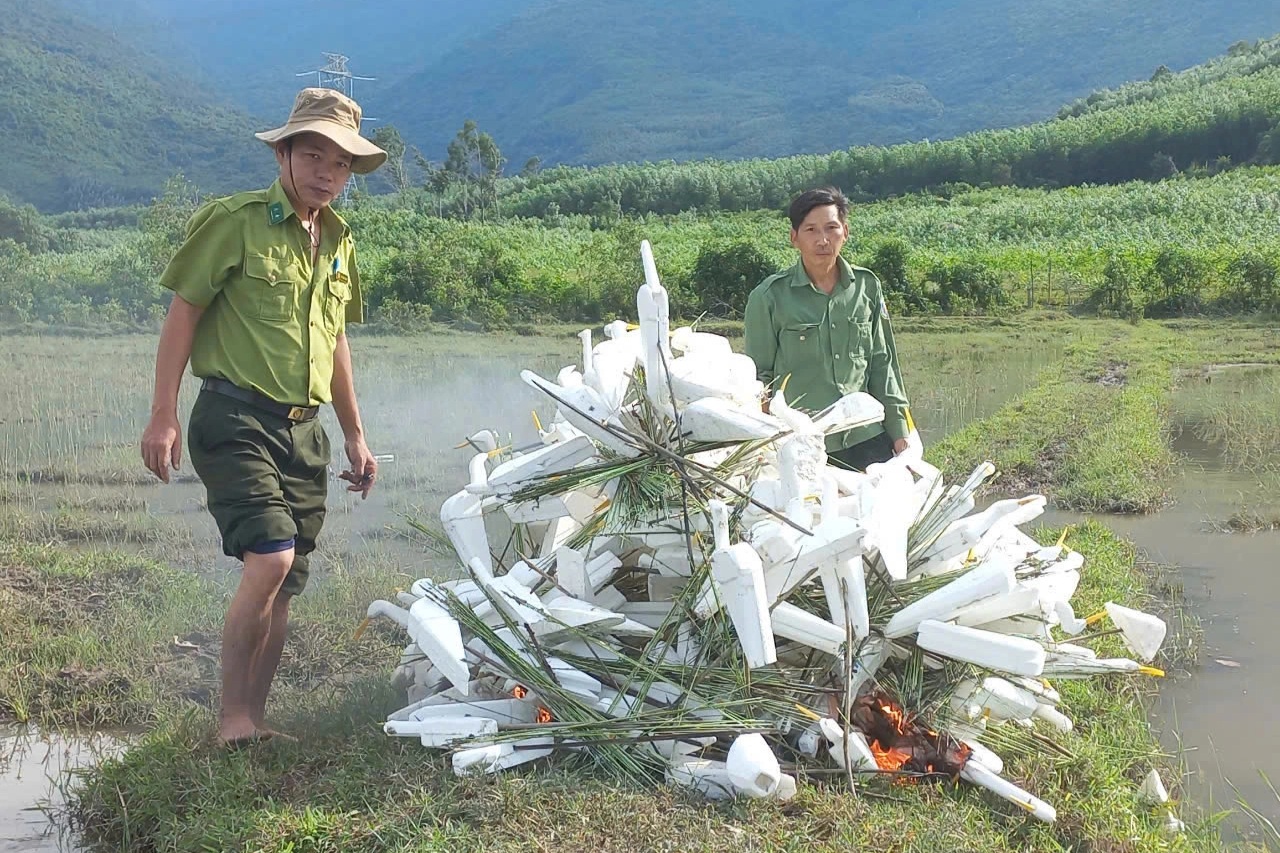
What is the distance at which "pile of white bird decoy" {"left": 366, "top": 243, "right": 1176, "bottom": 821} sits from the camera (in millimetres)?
2707

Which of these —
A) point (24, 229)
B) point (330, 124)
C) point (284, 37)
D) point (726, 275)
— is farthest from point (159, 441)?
point (284, 37)

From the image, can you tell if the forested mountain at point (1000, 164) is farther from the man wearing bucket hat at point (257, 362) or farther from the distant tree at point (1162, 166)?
the man wearing bucket hat at point (257, 362)

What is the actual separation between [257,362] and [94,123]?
4824 centimetres

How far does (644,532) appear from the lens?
301 cm

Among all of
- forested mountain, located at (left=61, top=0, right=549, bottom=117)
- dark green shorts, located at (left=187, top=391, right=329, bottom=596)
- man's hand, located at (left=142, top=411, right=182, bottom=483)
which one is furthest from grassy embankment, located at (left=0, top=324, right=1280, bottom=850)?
forested mountain, located at (left=61, top=0, right=549, bottom=117)

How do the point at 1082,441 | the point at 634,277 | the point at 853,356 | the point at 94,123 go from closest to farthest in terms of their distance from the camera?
the point at 853,356
the point at 1082,441
the point at 634,277
the point at 94,123

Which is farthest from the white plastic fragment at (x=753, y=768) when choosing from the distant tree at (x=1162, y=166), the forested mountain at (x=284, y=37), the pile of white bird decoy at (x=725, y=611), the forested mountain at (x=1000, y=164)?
the forested mountain at (x=284, y=37)

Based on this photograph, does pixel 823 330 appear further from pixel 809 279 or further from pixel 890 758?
pixel 890 758

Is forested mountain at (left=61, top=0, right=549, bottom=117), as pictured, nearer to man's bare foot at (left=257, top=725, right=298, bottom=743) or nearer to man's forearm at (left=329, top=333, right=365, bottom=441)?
man's forearm at (left=329, top=333, right=365, bottom=441)

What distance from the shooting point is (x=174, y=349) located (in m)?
2.97

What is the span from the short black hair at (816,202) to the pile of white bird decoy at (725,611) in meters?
0.74

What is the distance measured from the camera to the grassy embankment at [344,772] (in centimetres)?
248

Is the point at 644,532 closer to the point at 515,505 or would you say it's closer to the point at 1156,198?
the point at 515,505

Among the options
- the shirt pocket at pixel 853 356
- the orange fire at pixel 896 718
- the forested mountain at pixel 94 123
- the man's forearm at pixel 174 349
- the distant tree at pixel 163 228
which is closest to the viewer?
the orange fire at pixel 896 718
